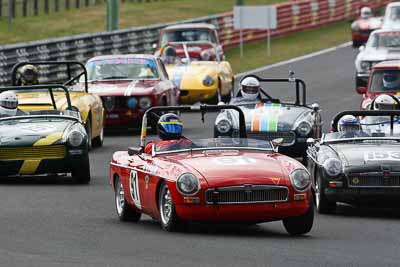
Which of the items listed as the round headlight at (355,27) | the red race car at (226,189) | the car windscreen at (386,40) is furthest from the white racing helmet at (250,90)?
the round headlight at (355,27)

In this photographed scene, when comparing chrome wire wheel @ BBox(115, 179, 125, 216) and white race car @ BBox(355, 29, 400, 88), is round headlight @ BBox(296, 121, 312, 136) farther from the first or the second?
white race car @ BBox(355, 29, 400, 88)

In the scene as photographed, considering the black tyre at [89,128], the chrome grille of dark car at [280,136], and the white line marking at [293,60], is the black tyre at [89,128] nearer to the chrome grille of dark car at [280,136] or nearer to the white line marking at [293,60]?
the chrome grille of dark car at [280,136]

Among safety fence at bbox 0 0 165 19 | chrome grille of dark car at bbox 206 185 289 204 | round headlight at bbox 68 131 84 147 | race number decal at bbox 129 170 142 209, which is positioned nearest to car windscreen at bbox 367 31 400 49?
round headlight at bbox 68 131 84 147

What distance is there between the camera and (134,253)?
10102mm

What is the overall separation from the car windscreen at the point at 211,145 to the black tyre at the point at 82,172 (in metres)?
3.79

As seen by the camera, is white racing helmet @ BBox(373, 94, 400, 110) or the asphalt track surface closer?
the asphalt track surface

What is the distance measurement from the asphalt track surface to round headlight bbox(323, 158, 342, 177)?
1.34 ft

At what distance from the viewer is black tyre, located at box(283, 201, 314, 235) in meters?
11.4

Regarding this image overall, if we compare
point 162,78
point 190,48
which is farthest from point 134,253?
point 190,48

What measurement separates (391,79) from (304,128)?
207 inches

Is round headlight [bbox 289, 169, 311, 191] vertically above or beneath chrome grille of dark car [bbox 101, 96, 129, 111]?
above

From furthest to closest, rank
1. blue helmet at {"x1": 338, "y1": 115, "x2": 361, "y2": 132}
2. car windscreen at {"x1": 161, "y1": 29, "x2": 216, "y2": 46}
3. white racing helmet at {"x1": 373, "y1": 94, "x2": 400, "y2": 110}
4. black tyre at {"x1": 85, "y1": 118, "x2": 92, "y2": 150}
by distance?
car windscreen at {"x1": 161, "y1": 29, "x2": 216, "y2": 46} → black tyre at {"x1": 85, "y1": 118, "x2": 92, "y2": 150} → white racing helmet at {"x1": 373, "y1": 94, "x2": 400, "y2": 110} → blue helmet at {"x1": 338, "y1": 115, "x2": 361, "y2": 132}

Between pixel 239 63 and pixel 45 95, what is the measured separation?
19.4 m

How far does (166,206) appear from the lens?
1159 cm
